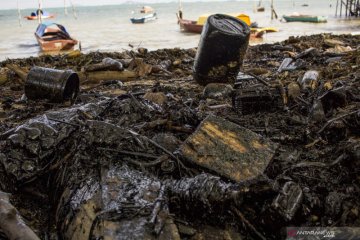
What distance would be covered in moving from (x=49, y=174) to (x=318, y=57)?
6740mm

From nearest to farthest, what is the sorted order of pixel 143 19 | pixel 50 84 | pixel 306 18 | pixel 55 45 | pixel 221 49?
pixel 50 84
pixel 221 49
pixel 55 45
pixel 306 18
pixel 143 19

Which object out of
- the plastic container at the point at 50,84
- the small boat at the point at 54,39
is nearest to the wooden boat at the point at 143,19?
the small boat at the point at 54,39

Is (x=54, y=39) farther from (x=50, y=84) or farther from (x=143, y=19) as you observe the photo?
(x=143, y=19)

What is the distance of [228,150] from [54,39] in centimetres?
1707

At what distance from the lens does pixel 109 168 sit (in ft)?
7.54

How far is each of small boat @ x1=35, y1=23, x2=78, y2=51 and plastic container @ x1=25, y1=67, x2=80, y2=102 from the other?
521 inches

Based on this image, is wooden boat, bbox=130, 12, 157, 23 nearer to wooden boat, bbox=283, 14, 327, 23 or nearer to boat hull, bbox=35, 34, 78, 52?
wooden boat, bbox=283, 14, 327, 23

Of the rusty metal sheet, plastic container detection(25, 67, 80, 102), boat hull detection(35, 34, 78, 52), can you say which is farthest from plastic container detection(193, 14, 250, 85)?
boat hull detection(35, 34, 78, 52)

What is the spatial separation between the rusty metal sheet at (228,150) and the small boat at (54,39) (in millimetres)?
15741

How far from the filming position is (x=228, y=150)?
8.23 feet

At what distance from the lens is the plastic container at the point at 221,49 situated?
4703 mm

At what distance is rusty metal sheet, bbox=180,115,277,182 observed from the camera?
2.33 m

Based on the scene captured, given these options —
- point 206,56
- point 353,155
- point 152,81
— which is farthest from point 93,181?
point 152,81

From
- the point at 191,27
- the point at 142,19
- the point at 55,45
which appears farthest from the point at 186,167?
the point at 142,19
